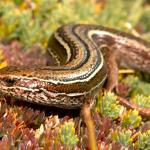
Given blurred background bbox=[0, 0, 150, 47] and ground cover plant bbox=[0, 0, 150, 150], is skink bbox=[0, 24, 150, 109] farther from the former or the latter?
blurred background bbox=[0, 0, 150, 47]

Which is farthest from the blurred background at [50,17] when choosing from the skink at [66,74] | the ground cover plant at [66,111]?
the skink at [66,74]

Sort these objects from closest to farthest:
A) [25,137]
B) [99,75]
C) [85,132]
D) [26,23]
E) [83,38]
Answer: [25,137] → [85,132] → [99,75] → [83,38] → [26,23]

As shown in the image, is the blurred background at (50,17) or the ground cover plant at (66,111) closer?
the ground cover plant at (66,111)

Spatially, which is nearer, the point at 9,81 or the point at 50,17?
the point at 9,81

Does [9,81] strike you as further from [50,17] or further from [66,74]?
[50,17]

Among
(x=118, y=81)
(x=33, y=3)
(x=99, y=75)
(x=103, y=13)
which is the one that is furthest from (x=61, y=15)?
(x=99, y=75)

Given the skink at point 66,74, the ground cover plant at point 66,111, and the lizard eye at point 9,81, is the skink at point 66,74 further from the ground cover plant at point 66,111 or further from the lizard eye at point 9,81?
the ground cover plant at point 66,111

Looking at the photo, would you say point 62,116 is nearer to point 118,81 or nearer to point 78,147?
point 78,147

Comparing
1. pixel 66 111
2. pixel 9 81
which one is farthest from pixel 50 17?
pixel 9 81

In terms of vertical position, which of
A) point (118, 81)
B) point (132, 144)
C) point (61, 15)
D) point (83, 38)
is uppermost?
point (61, 15)

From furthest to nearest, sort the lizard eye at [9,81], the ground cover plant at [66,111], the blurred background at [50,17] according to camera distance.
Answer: the blurred background at [50,17] → the lizard eye at [9,81] → the ground cover plant at [66,111]

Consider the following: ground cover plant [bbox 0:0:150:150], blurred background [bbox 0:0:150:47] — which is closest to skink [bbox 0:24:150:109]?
ground cover plant [bbox 0:0:150:150]
